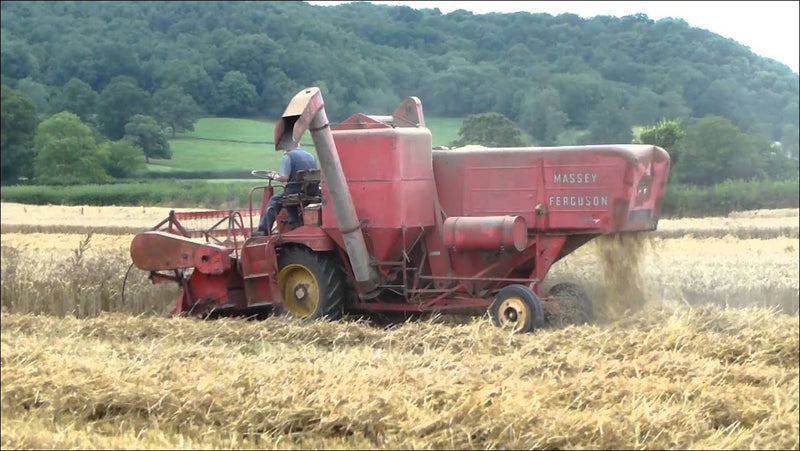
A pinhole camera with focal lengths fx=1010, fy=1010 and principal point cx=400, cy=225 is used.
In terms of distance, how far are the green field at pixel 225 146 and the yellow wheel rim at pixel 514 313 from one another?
3.79 m

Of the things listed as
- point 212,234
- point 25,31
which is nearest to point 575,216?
point 212,234

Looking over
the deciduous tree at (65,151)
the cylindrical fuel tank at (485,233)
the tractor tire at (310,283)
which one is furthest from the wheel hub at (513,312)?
the deciduous tree at (65,151)

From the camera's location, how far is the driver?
35.2ft

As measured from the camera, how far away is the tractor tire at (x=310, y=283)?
1024cm

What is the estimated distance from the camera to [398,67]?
17422 millimetres

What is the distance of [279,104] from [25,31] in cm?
626

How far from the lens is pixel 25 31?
25.3 feet

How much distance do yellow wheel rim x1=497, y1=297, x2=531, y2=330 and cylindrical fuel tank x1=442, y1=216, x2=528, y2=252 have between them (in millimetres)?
579

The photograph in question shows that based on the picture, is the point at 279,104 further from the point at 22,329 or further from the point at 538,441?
the point at 538,441

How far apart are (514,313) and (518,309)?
0.21 ft

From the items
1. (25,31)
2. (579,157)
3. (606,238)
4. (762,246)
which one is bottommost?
(762,246)

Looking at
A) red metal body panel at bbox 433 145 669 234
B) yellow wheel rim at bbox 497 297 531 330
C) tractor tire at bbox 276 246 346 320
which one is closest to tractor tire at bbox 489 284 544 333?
yellow wheel rim at bbox 497 297 531 330

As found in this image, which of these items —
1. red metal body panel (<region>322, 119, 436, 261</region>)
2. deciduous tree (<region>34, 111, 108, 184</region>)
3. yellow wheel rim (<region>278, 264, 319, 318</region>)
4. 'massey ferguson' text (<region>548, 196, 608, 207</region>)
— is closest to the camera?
deciduous tree (<region>34, 111, 108, 184</region>)

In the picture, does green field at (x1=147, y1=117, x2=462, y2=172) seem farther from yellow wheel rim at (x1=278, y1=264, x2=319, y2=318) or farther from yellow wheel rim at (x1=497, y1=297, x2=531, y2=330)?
yellow wheel rim at (x1=497, y1=297, x2=531, y2=330)
